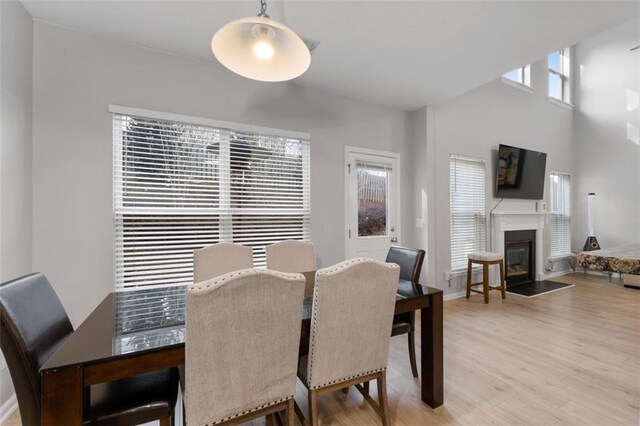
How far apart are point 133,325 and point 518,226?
18.0 feet

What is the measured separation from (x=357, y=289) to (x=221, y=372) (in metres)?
0.70

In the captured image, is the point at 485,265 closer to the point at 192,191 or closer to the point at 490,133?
the point at 490,133

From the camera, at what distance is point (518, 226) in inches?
189

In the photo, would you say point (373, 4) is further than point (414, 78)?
No

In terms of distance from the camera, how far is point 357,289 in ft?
4.58

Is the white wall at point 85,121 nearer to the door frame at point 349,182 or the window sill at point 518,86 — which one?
the door frame at point 349,182

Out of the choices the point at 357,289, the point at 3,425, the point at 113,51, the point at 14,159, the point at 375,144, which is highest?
the point at 113,51

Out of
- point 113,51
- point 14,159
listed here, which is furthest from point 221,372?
point 113,51

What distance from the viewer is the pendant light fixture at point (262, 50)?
1.40 meters

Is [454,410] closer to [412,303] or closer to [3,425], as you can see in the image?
[412,303]

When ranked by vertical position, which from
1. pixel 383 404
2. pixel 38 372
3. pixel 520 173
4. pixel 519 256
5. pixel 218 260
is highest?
pixel 520 173

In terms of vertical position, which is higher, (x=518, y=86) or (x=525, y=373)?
(x=518, y=86)

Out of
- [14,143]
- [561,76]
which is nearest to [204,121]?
[14,143]

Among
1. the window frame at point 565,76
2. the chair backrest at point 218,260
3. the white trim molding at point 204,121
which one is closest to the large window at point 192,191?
the white trim molding at point 204,121
